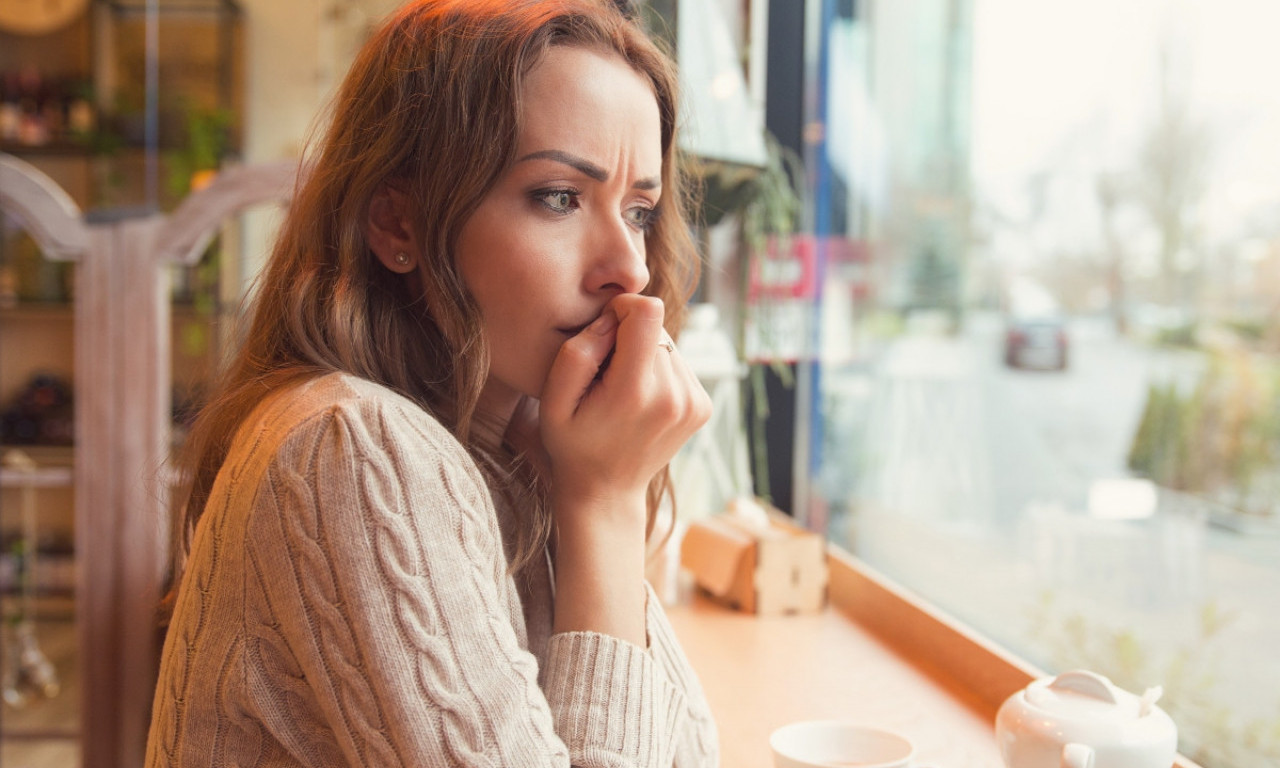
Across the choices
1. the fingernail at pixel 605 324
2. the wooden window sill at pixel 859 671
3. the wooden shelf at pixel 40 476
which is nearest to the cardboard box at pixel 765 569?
the wooden window sill at pixel 859 671

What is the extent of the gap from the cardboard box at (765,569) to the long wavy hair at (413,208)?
0.84m

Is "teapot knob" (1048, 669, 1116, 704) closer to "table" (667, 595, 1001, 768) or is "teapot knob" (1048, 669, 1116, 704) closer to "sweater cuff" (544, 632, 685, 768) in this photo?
"table" (667, 595, 1001, 768)

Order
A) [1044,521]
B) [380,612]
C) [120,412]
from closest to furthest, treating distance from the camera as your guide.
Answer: [380,612], [1044,521], [120,412]

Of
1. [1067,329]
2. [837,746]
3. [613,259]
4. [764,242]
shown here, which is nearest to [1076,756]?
[837,746]

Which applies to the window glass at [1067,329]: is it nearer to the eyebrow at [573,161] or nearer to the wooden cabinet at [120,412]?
the eyebrow at [573,161]

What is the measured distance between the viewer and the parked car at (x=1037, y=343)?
57.0 inches

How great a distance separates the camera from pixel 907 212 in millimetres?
1970

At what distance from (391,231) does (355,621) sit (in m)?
0.36

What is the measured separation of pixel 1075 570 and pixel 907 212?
827 millimetres

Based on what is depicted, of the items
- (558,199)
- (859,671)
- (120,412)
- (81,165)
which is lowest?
(859,671)

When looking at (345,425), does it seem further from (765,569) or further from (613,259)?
(765,569)

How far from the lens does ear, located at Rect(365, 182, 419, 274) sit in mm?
858

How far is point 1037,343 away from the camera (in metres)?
1.52

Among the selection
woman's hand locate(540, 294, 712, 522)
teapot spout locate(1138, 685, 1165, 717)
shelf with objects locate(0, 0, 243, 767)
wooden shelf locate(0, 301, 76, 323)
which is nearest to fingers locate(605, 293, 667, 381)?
woman's hand locate(540, 294, 712, 522)
